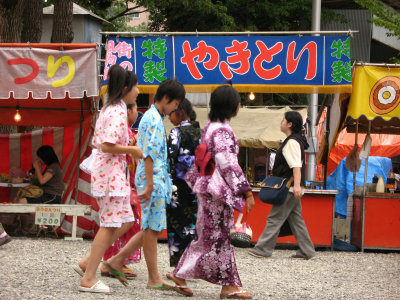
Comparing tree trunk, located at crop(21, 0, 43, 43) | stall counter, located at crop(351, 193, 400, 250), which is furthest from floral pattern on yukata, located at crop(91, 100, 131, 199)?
tree trunk, located at crop(21, 0, 43, 43)

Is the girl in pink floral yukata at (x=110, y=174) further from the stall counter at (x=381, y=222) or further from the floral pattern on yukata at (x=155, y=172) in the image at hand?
the stall counter at (x=381, y=222)

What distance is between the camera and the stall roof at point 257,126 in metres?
18.7

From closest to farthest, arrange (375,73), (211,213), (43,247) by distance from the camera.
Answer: (211,213) → (43,247) → (375,73)

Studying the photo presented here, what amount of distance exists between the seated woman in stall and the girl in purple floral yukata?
225 inches

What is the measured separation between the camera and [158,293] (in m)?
5.91

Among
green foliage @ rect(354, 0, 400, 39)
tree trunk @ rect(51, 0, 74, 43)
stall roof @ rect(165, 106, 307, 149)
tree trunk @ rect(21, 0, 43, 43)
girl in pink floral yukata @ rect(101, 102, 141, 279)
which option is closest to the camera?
girl in pink floral yukata @ rect(101, 102, 141, 279)

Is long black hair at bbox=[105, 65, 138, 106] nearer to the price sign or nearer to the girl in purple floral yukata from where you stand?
the girl in purple floral yukata

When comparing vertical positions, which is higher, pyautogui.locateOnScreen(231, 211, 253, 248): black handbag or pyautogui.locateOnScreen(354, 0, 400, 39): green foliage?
pyautogui.locateOnScreen(354, 0, 400, 39): green foliage

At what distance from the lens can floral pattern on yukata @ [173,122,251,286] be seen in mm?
5648

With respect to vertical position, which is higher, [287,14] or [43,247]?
[287,14]

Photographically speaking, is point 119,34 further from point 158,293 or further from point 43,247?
point 158,293

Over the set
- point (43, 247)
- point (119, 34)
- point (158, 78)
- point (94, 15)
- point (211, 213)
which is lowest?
point (43, 247)

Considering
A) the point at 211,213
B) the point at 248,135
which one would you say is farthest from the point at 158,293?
the point at 248,135

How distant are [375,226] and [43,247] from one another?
524 centimetres
